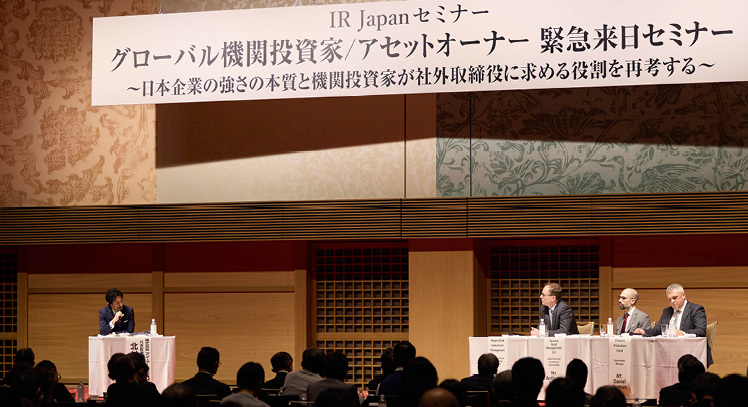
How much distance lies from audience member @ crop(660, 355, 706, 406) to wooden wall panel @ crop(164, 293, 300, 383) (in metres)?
5.58

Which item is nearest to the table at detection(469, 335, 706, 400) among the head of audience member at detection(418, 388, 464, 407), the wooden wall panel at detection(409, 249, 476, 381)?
the wooden wall panel at detection(409, 249, 476, 381)

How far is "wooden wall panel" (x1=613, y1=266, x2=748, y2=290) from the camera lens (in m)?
Result: 9.75

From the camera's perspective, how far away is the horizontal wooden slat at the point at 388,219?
964 cm

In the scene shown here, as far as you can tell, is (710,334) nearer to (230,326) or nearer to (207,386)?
(207,386)

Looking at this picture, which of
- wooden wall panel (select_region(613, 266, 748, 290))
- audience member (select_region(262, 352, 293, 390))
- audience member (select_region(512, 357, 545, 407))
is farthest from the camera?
wooden wall panel (select_region(613, 266, 748, 290))

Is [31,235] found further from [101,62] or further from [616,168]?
[616,168]

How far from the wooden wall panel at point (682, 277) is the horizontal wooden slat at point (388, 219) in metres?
0.51

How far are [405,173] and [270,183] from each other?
159 centimetres

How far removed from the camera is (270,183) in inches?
424

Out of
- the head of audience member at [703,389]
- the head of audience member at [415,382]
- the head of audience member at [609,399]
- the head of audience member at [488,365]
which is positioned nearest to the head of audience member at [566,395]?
the head of audience member at [609,399]

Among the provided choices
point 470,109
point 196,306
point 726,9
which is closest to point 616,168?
point 470,109

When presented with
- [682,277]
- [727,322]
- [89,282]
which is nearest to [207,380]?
[89,282]

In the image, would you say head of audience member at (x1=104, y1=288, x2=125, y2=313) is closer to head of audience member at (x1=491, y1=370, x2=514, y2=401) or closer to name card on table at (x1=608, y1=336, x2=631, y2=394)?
name card on table at (x1=608, y1=336, x2=631, y2=394)

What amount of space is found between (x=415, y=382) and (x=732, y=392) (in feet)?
4.53
